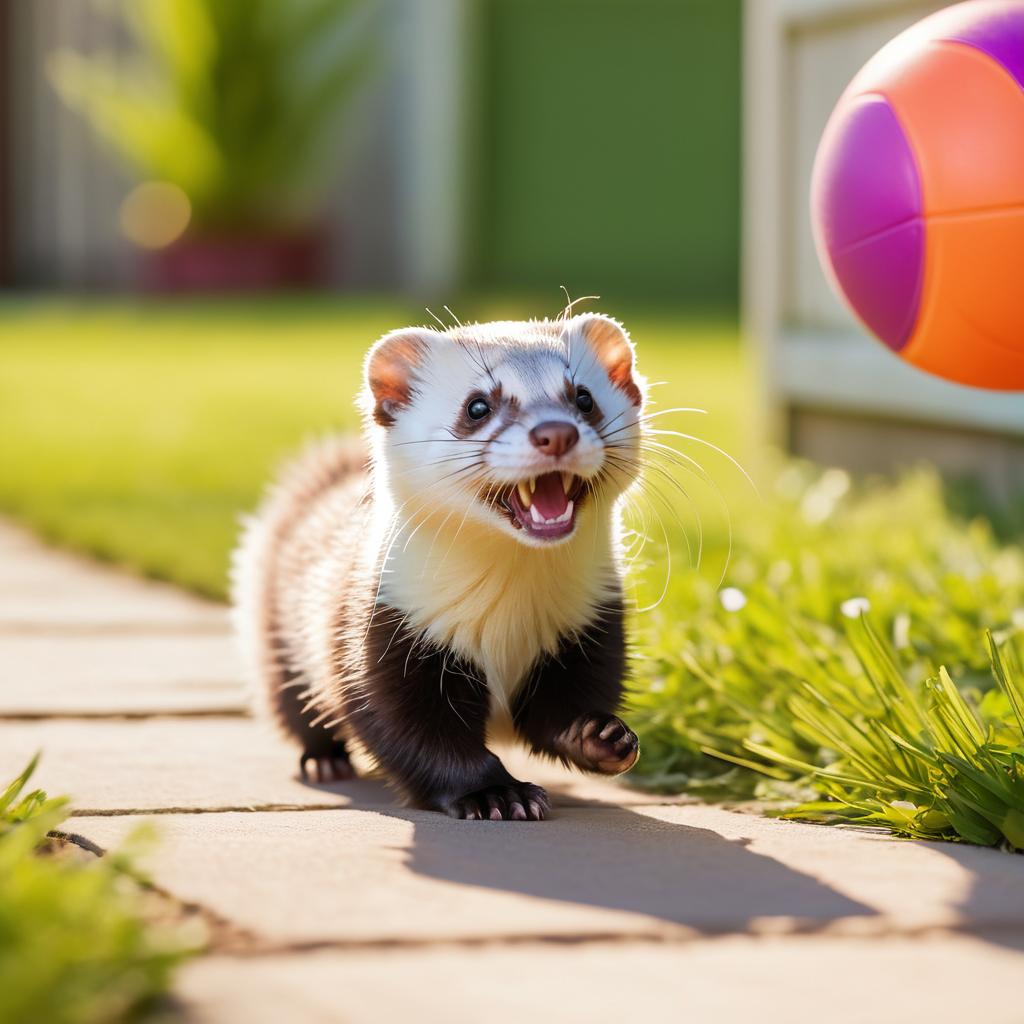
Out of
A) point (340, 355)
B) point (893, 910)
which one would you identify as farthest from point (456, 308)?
point (893, 910)

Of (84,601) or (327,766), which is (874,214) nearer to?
(327,766)

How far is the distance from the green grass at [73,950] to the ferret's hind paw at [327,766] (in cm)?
140

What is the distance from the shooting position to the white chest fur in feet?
10.4

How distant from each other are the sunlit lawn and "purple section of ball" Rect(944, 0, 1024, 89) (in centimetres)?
245

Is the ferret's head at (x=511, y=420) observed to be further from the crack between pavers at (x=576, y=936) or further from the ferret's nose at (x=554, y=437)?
the crack between pavers at (x=576, y=936)

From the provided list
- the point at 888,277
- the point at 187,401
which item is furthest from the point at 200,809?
the point at 187,401

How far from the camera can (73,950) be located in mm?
1758

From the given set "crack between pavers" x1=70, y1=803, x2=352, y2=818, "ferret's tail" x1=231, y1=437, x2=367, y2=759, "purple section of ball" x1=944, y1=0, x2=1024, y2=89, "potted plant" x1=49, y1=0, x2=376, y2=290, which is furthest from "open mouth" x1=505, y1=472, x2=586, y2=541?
"potted plant" x1=49, y1=0, x2=376, y2=290

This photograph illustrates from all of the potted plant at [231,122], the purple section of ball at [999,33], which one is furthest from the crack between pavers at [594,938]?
the potted plant at [231,122]

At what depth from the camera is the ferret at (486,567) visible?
9.96 feet

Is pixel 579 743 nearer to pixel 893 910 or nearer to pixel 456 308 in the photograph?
pixel 893 910

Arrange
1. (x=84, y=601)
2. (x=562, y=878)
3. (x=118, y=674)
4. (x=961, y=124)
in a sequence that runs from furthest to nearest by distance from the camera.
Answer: (x=84, y=601)
(x=118, y=674)
(x=961, y=124)
(x=562, y=878)

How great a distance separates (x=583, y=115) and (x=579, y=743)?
46.1 ft

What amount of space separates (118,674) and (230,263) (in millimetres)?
13003
